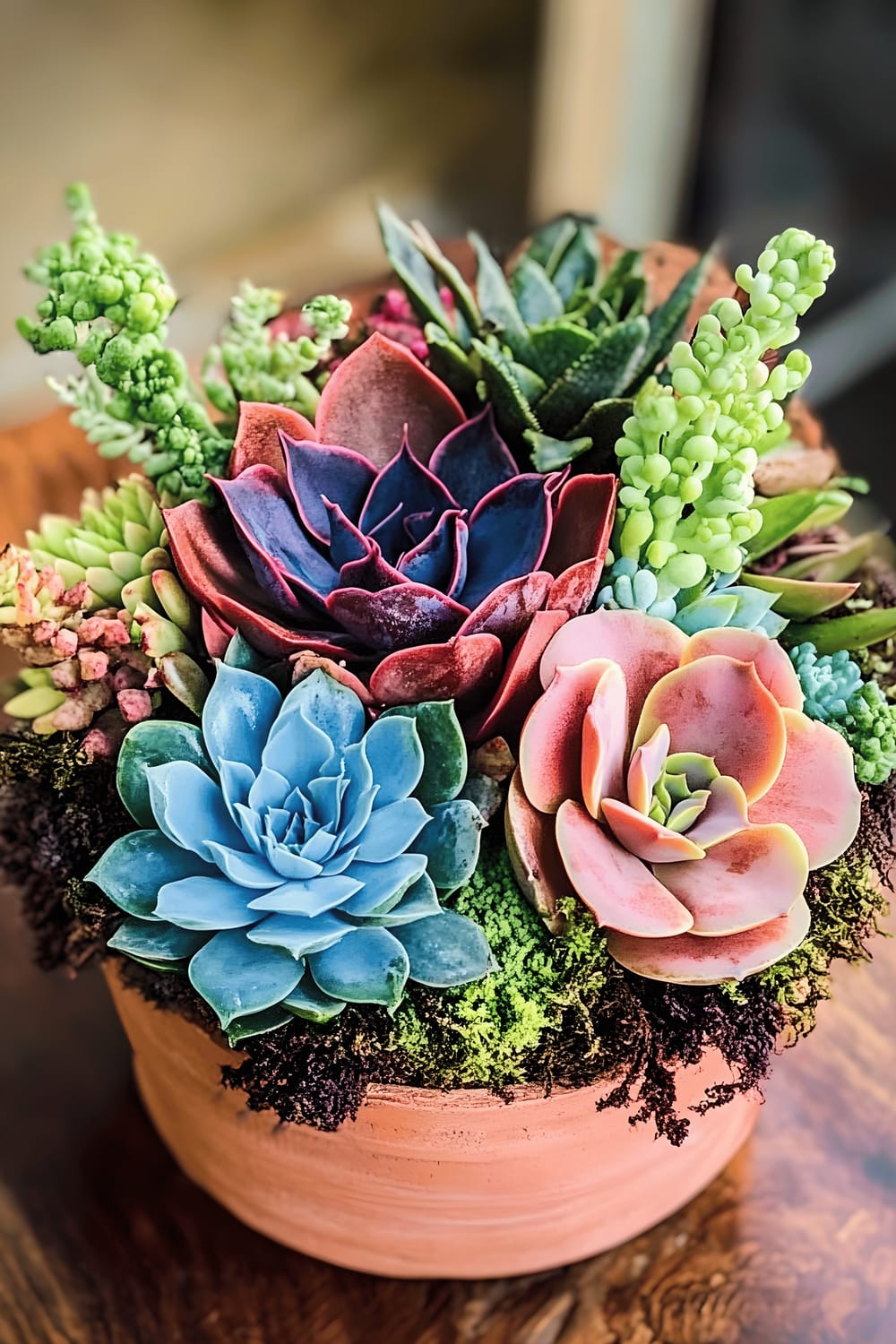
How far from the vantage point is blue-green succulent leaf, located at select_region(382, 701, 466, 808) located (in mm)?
486

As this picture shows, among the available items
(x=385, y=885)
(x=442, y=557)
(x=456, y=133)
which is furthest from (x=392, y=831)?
(x=456, y=133)

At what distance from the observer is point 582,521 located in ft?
1.74

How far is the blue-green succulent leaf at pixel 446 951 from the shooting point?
0.46 meters

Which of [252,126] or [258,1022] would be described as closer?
[258,1022]

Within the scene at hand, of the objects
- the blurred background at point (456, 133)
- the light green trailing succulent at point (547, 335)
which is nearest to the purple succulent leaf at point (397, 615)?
the light green trailing succulent at point (547, 335)

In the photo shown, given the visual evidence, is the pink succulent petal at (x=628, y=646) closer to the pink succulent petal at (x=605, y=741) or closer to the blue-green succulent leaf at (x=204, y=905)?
the pink succulent petal at (x=605, y=741)

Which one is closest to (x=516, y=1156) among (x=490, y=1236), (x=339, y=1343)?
(x=490, y=1236)

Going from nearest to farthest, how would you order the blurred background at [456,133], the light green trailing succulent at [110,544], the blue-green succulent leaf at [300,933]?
1. the blue-green succulent leaf at [300,933]
2. the light green trailing succulent at [110,544]
3. the blurred background at [456,133]

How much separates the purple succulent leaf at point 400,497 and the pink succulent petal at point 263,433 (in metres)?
0.05

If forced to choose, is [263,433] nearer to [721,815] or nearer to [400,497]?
[400,497]

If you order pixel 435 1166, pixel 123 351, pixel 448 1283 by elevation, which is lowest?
pixel 448 1283

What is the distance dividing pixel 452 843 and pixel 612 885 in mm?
66

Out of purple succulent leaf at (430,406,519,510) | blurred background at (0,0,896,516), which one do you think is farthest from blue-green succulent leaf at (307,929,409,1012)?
blurred background at (0,0,896,516)

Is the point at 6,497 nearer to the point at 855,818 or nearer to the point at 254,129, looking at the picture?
the point at 855,818
